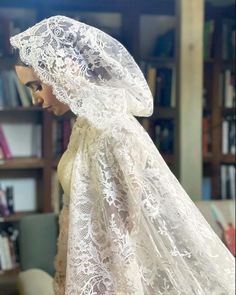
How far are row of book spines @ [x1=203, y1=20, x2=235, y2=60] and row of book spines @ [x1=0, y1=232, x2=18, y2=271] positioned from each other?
1656 mm

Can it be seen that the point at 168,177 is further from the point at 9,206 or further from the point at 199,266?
the point at 9,206

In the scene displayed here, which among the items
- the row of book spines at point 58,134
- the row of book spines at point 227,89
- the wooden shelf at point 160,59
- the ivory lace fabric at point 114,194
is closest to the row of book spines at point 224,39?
the row of book spines at point 227,89

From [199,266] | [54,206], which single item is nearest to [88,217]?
[199,266]

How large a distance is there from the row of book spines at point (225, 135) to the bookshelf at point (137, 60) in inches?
1.0

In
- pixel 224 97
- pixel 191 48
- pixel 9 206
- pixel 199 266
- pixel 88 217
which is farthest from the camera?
pixel 224 97

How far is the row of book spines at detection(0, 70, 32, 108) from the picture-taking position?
2908mm

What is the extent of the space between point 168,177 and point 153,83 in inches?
82.3

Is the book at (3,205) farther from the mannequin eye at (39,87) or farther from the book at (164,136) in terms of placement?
the mannequin eye at (39,87)

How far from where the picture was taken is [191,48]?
2318 mm

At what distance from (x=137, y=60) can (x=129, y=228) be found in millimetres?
2204

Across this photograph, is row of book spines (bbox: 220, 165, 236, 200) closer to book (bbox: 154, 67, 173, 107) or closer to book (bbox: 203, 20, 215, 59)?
book (bbox: 154, 67, 173, 107)

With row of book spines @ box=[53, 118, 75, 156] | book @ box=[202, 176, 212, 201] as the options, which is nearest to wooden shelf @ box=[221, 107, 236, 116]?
book @ box=[202, 176, 212, 201]

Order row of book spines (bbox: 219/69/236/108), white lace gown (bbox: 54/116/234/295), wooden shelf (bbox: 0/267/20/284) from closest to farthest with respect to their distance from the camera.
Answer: white lace gown (bbox: 54/116/234/295) < wooden shelf (bbox: 0/267/20/284) < row of book spines (bbox: 219/69/236/108)

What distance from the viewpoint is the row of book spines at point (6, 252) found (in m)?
2.96
